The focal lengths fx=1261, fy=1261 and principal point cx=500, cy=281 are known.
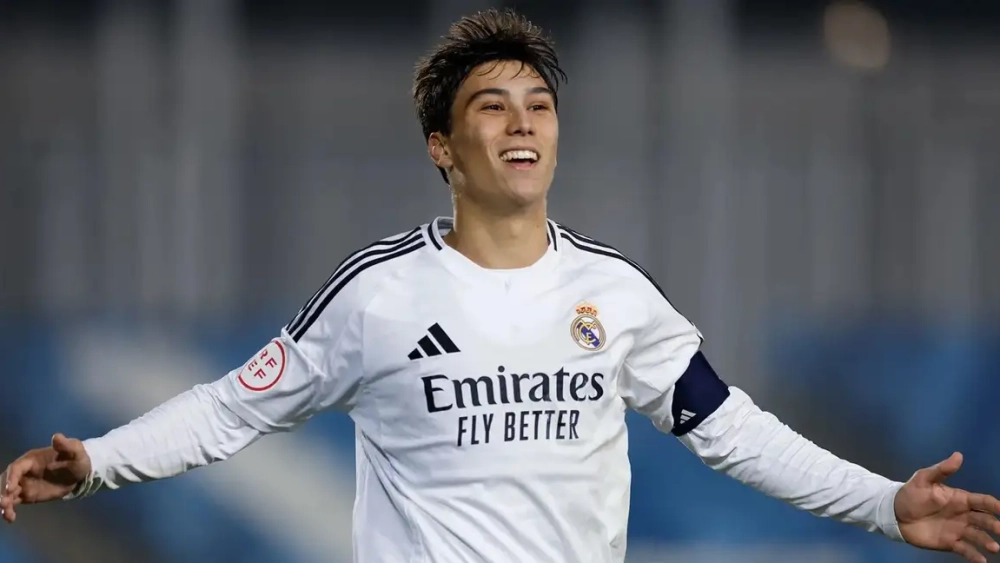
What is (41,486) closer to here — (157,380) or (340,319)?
(340,319)

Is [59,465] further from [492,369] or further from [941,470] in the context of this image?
[941,470]

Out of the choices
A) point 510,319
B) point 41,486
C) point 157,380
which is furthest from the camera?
point 157,380

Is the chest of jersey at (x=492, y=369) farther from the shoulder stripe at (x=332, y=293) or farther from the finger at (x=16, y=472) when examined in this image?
the finger at (x=16, y=472)

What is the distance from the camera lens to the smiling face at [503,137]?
205cm

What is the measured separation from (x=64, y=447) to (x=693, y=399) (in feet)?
3.26

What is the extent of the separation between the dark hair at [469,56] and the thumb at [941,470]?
85 centimetres

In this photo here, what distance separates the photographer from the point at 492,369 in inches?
77.4

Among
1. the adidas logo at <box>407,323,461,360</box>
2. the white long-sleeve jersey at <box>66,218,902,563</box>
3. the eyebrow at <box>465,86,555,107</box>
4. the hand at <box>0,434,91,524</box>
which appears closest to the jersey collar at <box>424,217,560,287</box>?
the white long-sleeve jersey at <box>66,218,902,563</box>

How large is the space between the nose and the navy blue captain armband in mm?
479

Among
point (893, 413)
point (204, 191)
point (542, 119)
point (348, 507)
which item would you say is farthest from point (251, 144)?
point (893, 413)

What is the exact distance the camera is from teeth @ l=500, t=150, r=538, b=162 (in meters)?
2.04

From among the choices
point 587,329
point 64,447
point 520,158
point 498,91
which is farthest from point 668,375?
point 64,447

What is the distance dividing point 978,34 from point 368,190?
1930mm

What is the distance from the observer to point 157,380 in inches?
144
